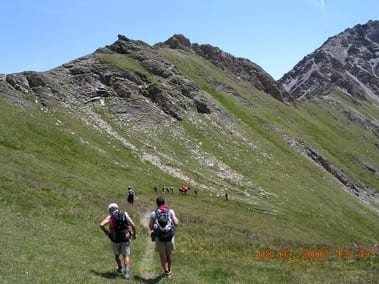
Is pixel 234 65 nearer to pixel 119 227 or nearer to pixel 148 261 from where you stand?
pixel 148 261

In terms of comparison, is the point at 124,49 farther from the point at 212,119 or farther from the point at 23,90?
the point at 23,90

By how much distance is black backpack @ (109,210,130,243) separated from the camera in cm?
1944

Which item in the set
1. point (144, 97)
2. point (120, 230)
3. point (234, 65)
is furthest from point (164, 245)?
point (234, 65)

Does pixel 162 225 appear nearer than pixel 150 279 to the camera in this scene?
Yes

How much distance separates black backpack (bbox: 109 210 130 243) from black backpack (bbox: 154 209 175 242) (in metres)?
1.53

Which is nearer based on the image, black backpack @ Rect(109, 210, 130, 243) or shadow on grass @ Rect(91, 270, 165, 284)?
shadow on grass @ Rect(91, 270, 165, 284)

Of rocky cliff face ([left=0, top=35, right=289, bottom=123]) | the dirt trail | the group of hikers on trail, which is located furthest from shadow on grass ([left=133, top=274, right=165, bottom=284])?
rocky cliff face ([left=0, top=35, right=289, bottom=123])

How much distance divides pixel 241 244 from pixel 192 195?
31033mm

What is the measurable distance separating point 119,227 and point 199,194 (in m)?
47.4

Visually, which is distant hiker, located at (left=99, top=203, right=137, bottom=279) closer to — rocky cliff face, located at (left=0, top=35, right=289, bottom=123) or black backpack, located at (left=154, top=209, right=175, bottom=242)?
black backpack, located at (left=154, top=209, right=175, bottom=242)

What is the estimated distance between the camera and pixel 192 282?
1936cm

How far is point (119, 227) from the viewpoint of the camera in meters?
19.4

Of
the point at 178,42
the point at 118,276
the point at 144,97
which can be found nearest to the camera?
the point at 118,276

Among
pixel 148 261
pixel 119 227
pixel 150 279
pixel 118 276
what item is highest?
pixel 119 227
